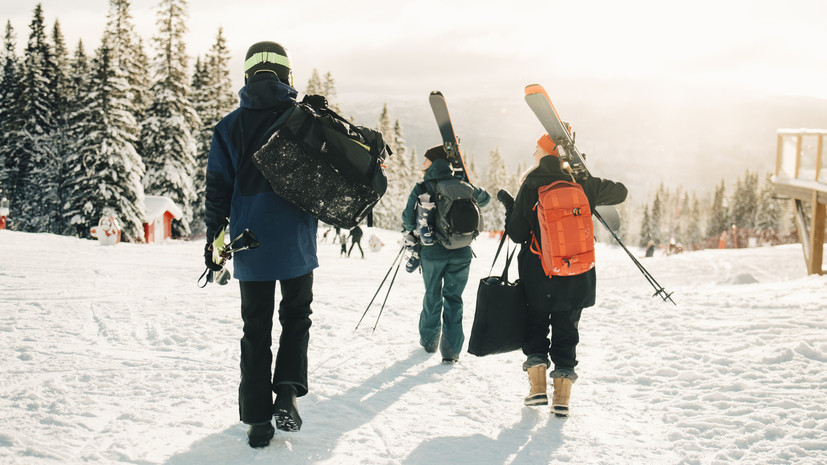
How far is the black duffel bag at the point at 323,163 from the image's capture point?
3.17 meters

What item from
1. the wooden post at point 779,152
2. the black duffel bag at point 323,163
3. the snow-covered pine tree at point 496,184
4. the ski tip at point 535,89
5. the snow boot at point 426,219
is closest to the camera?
the black duffel bag at point 323,163

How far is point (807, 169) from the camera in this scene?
1482 cm

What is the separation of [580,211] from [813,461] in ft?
6.58

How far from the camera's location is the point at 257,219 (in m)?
3.28

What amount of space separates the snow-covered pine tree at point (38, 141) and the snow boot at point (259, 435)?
41232mm

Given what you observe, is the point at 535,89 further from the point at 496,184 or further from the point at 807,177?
the point at 496,184

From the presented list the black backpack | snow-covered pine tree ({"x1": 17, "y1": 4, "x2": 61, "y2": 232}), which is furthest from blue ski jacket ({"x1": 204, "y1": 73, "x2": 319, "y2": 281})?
snow-covered pine tree ({"x1": 17, "y1": 4, "x2": 61, "y2": 232})

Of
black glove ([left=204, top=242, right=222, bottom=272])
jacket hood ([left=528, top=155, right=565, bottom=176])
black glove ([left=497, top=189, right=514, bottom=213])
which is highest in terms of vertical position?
jacket hood ([left=528, top=155, right=565, bottom=176])

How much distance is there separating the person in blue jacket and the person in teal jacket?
2.30 m

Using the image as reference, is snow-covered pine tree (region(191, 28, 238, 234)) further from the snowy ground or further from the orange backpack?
the orange backpack

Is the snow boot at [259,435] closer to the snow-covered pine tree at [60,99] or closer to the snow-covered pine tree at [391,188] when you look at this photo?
the snow-covered pine tree at [60,99]

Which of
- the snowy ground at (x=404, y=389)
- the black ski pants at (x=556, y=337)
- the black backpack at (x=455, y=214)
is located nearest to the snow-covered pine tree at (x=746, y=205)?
the snowy ground at (x=404, y=389)

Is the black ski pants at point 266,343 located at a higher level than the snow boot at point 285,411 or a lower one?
higher

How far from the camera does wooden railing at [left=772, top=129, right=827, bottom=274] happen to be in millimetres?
14000
